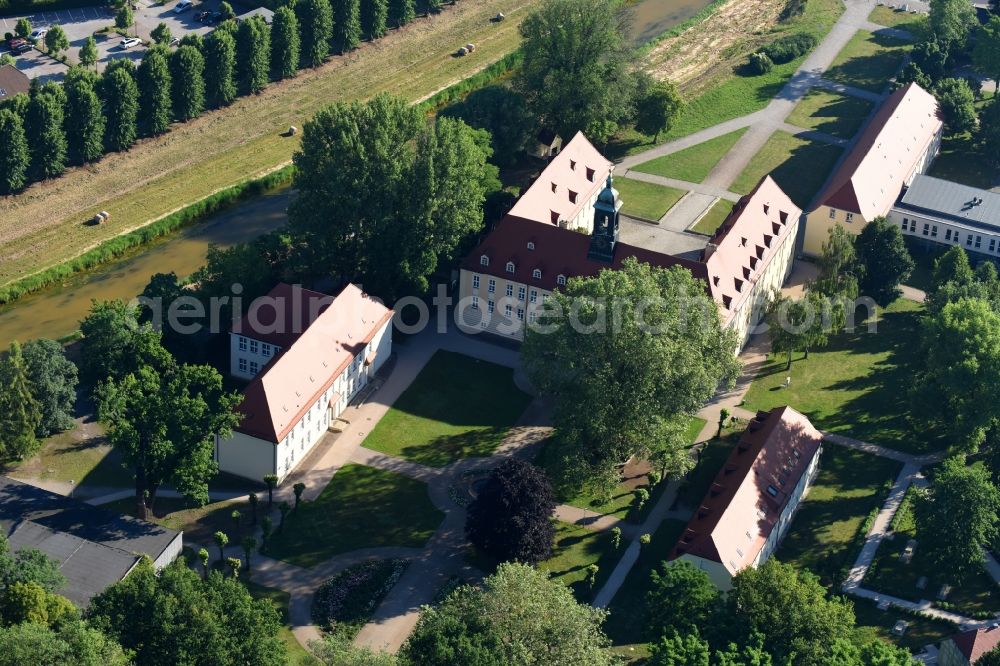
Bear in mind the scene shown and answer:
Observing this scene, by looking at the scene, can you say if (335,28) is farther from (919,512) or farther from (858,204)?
(919,512)

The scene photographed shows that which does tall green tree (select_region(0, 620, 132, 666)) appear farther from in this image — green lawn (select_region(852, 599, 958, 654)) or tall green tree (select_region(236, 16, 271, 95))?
tall green tree (select_region(236, 16, 271, 95))

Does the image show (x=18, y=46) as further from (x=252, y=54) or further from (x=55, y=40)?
(x=252, y=54)

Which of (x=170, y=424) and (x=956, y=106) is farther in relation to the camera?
(x=956, y=106)

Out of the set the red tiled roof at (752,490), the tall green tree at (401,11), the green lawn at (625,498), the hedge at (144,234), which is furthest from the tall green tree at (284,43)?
the red tiled roof at (752,490)

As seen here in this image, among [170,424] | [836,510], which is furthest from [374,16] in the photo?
[836,510]

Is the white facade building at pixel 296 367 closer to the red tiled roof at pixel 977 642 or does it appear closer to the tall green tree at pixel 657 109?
the red tiled roof at pixel 977 642

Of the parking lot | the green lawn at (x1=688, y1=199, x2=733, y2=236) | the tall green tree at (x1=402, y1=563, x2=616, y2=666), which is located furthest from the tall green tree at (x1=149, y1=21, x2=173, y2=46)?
the tall green tree at (x1=402, y1=563, x2=616, y2=666)
